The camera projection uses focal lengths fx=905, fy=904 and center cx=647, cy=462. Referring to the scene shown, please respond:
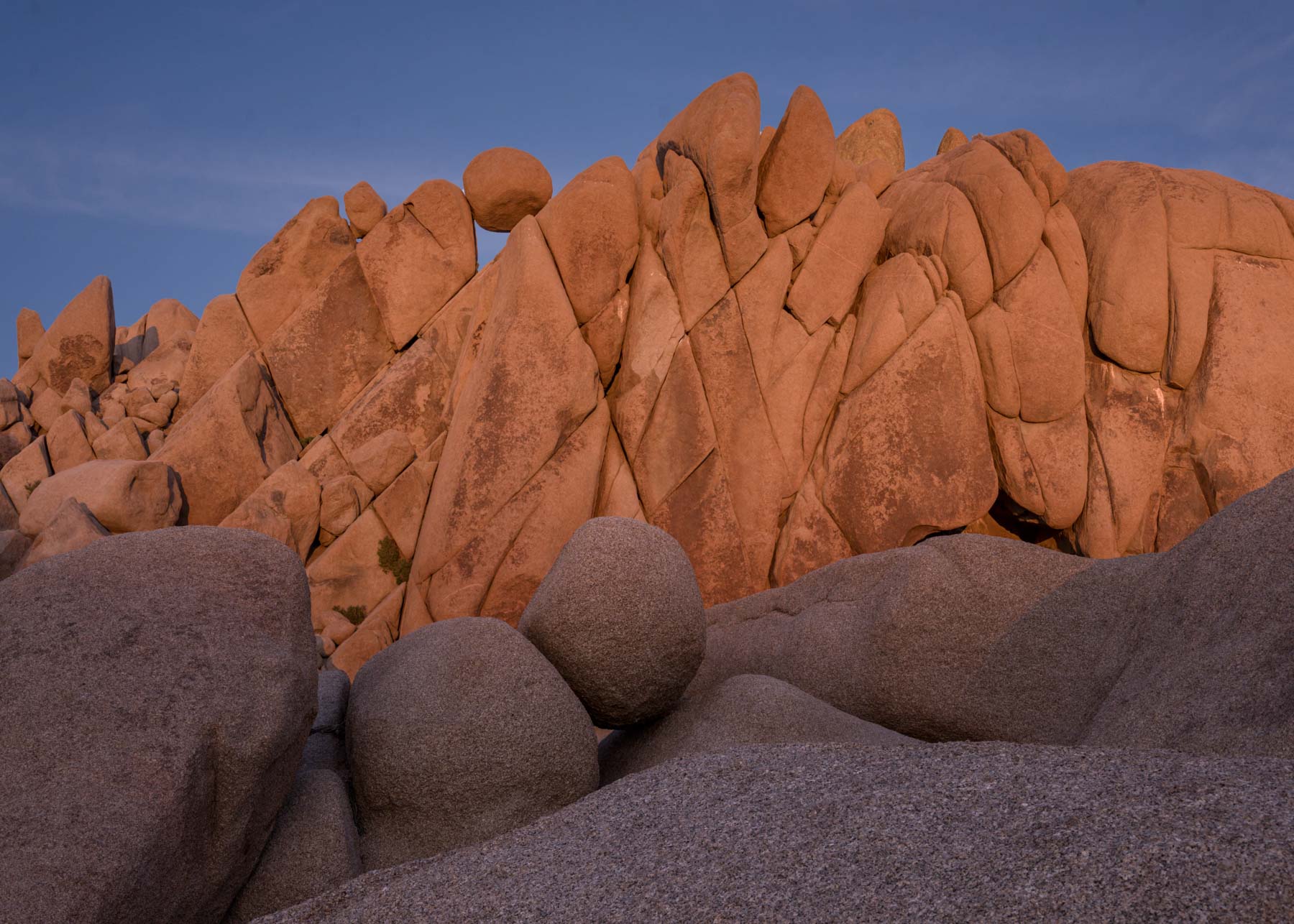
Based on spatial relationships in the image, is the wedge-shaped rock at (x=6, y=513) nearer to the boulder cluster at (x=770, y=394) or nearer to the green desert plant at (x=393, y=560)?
the boulder cluster at (x=770, y=394)

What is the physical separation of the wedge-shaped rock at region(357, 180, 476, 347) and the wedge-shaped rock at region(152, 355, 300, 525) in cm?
292

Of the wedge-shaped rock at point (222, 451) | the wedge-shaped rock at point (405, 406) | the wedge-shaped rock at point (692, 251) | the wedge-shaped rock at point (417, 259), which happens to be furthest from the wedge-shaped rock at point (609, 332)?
the wedge-shaped rock at point (222, 451)

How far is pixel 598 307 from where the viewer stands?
51.1 feet

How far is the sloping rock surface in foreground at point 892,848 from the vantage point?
10.4 ft

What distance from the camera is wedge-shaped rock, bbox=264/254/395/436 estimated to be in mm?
17734

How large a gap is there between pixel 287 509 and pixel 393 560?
1.97 meters

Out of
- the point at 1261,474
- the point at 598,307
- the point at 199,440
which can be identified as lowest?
the point at 1261,474

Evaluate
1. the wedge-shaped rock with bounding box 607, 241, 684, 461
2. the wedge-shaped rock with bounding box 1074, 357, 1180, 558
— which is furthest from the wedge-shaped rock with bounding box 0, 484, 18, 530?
the wedge-shaped rock with bounding box 1074, 357, 1180, 558

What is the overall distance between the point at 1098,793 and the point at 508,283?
1315cm

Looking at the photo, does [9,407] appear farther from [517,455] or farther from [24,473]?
[517,455]

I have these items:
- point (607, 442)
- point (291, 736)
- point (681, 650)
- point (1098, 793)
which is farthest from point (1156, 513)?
point (291, 736)

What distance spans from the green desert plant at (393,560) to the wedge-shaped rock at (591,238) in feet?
16.5

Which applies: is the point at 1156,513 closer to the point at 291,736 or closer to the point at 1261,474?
the point at 1261,474

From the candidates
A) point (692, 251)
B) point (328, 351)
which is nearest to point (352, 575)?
point (328, 351)
